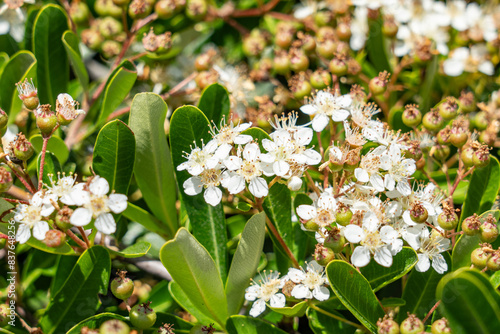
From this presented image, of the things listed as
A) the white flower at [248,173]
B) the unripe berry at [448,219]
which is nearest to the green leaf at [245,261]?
the white flower at [248,173]

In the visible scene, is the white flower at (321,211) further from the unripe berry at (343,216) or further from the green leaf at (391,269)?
the green leaf at (391,269)

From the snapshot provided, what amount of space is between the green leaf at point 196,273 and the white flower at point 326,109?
60 cm

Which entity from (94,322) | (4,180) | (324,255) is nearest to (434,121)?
(324,255)

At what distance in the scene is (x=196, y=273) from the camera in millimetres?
1364

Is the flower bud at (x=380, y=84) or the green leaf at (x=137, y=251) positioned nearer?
the green leaf at (x=137, y=251)

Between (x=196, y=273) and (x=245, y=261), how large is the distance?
156mm

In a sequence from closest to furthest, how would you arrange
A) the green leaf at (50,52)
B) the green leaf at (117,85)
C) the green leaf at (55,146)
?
the green leaf at (55,146) < the green leaf at (117,85) < the green leaf at (50,52)

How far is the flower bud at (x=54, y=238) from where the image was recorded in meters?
1.31

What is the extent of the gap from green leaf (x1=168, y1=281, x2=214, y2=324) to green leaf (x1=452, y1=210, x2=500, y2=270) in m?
0.81

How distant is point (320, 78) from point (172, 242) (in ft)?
3.35

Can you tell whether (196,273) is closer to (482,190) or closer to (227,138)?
(227,138)

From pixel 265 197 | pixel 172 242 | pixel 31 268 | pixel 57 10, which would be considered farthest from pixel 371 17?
pixel 31 268

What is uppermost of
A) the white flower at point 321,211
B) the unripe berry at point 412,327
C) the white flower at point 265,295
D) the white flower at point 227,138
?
the white flower at point 227,138

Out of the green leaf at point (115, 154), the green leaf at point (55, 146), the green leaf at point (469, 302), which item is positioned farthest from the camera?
the green leaf at point (55, 146)
